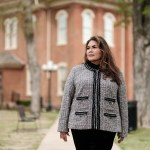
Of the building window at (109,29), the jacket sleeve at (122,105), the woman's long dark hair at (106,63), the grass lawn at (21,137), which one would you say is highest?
the building window at (109,29)

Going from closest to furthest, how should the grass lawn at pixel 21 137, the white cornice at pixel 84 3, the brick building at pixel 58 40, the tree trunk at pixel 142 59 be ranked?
the grass lawn at pixel 21 137
the tree trunk at pixel 142 59
the white cornice at pixel 84 3
the brick building at pixel 58 40

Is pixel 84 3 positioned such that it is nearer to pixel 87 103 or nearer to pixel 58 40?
pixel 58 40

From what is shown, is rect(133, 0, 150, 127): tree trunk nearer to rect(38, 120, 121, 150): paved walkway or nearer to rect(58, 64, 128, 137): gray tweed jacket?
rect(38, 120, 121, 150): paved walkway

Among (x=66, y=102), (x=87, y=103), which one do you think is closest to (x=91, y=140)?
(x=87, y=103)

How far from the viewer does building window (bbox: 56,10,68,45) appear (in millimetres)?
32375

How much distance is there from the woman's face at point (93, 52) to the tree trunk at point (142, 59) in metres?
11.8

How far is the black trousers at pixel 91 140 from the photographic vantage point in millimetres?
4883

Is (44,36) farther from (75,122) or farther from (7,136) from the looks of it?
(75,122)

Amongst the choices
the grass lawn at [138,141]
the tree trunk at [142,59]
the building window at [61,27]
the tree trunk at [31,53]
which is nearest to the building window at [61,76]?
the building window at [61,27]

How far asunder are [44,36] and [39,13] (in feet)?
5.44

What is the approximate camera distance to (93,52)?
16.5 ft

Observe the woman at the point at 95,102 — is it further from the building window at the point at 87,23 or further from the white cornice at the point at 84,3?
the building window at the point at 87,23

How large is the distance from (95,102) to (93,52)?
0.53 meters

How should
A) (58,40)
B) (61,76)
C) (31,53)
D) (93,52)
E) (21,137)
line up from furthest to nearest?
(58,40), (61,76), (31,53), (21,137), (93,52)
